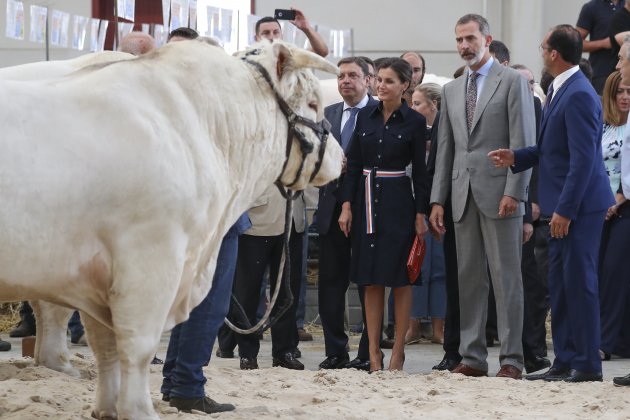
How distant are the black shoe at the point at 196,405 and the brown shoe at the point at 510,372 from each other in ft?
7.91

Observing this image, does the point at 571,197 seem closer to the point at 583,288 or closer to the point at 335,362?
the point at 583,288

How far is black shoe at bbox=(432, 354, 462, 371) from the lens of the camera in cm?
800

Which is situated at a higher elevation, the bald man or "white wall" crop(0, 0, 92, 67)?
"white wall" crop(0, 0, 92, 67)

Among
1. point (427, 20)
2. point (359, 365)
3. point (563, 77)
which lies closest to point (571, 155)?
point (563, 77)

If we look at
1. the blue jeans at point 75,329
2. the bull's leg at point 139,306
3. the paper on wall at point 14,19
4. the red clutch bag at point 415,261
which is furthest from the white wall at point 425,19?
the bull's leg at point 139,306

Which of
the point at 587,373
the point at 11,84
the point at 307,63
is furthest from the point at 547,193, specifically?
the point at 11,84

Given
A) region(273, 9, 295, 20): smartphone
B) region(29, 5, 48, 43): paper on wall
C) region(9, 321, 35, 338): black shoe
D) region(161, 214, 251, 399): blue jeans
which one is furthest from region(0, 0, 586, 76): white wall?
region(161, 214, 251, 399): blue jeans

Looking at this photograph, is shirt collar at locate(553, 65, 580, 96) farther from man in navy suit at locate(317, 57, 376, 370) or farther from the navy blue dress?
man in navy suit at locate(317, 57, 376, 370)

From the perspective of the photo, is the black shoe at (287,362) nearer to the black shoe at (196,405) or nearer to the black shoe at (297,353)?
the black shoe at (297,353)

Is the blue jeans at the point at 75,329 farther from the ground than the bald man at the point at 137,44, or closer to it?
closer to it

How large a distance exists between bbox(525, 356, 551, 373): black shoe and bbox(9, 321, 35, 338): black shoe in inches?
164

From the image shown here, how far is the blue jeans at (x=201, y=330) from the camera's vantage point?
18.9 ft

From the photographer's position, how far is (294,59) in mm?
5312

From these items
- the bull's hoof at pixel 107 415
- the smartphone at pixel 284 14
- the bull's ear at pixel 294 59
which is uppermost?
the smartphone at pixel 284 14
